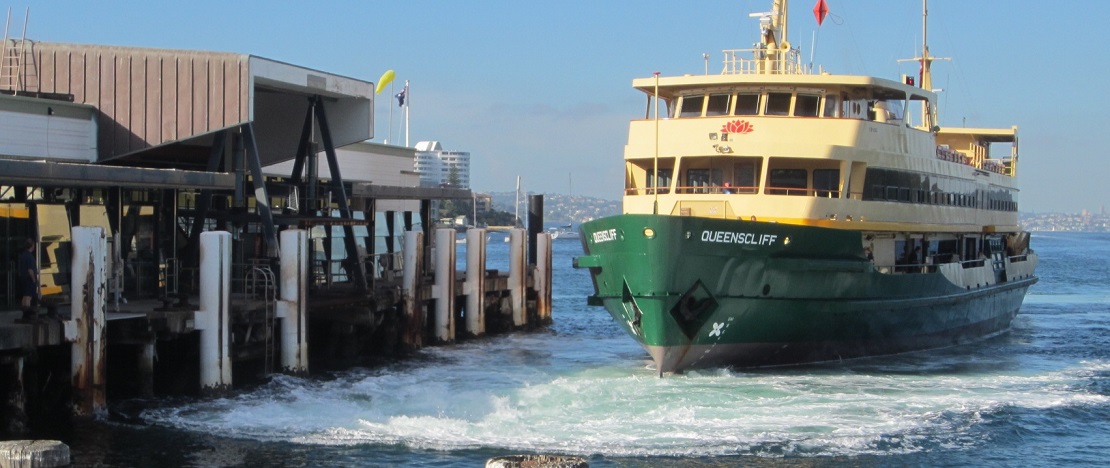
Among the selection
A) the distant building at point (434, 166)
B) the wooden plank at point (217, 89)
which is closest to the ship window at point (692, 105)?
the wooden plank at point (217, 89)

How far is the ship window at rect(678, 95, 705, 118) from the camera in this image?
25.5 m

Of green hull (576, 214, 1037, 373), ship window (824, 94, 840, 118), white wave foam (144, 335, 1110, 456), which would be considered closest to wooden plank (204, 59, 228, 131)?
white wave foam (144, 335, 1110, 456)

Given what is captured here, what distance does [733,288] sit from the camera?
869 inches

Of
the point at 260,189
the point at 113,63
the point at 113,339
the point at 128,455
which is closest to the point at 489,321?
the point at 260,189

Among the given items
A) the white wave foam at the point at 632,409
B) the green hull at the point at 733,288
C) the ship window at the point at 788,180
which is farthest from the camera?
the ship window at the point at 788,180

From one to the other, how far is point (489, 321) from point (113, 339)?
→ 14.9 meters

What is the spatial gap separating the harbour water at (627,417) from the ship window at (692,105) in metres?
5.23

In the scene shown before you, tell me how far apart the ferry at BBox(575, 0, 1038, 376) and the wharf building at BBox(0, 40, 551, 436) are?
549 centimetres

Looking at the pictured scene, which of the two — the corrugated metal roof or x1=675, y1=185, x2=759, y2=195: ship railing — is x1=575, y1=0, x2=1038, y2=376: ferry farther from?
the corrugated metal roof

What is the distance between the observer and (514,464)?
12.2 m

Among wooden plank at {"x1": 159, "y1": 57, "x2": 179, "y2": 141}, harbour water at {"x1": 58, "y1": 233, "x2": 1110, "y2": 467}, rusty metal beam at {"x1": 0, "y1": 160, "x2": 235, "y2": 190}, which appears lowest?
harbour water at {"x1": 58, "y1": 233, "x2": 1110, "y2": 467}

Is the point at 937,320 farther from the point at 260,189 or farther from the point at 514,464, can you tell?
the point at 514,464

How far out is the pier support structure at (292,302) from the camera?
2172cm

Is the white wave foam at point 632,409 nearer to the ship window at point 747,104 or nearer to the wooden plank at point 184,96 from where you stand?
the ship window at point 747,104
